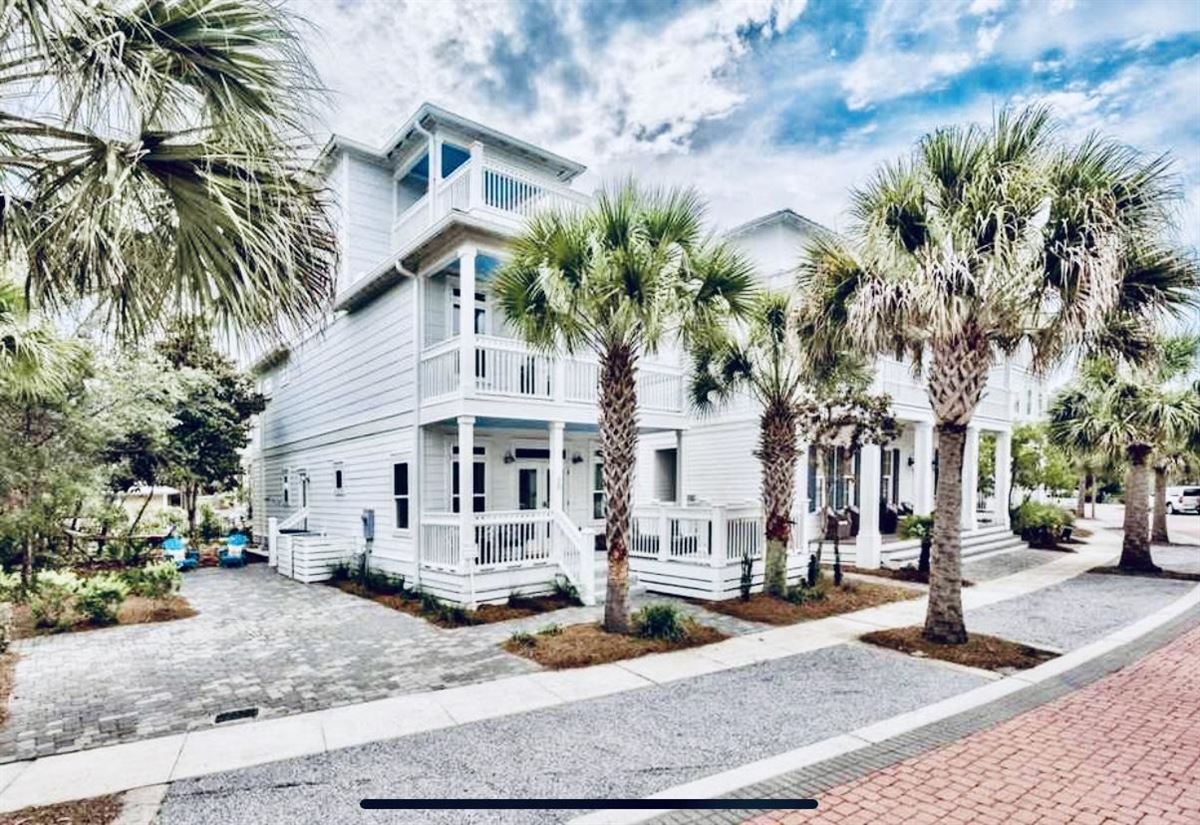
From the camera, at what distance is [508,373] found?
11.6 meters

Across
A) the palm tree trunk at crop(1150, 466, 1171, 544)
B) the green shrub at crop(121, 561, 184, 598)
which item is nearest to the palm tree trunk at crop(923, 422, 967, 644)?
the green shrub at crop(121, 561, 184, 598)

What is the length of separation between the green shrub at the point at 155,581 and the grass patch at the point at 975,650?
37.2 ft

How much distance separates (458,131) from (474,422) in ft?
20.5

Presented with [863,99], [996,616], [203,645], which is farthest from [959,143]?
[203,645]

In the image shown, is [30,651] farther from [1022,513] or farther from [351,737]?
[1022,513]

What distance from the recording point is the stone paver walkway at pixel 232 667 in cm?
574

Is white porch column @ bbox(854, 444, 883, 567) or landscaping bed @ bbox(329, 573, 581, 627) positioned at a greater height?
white porch column @ bbox(854, 444, 883, 567)

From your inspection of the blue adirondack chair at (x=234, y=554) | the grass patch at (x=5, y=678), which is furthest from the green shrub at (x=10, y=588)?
the blue adirondack chair at (x=234, y=554)

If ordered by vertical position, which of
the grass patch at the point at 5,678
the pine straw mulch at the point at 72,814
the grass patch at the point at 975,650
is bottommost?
the grass patch at the point at 5,678

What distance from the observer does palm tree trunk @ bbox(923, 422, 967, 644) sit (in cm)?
805

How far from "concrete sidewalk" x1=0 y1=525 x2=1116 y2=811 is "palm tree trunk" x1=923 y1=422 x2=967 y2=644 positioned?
116cm

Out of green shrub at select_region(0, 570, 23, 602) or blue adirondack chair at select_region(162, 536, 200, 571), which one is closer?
green shrub at select_region(0, 570, 23, 602)

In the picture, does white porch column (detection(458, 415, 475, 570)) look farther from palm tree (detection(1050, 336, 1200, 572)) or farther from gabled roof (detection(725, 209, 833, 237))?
palm tree (detection(1050, 336, 1200, 572))

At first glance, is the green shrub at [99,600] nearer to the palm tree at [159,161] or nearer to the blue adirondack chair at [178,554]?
the palm tree at [159,161]
